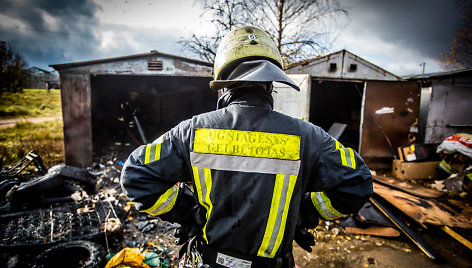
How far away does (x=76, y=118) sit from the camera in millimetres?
6203

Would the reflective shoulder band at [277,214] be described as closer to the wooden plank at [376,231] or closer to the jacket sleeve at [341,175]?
the jacket sleeve at [341,175]

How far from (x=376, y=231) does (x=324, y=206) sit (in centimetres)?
316

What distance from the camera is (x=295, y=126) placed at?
1180mm

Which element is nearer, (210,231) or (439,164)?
(210,231)

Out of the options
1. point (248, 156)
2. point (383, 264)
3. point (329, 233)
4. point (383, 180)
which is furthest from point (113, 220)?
point (383, 180)

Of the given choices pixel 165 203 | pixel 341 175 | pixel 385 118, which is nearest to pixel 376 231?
pixel 341 175

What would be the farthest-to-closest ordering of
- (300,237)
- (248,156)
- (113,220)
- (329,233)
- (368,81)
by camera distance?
(368,81) → (329,233) → (113,220) → (300,237) → (248,156)

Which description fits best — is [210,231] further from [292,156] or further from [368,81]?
[368,81]

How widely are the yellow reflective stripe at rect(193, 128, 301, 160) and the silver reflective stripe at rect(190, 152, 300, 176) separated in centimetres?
2

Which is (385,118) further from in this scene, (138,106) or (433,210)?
(138,106)

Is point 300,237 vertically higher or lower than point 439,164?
higher

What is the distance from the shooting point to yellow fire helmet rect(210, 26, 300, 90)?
1.18m

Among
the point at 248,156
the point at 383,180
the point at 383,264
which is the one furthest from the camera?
the point at 383,180

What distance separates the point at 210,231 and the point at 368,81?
722cm
